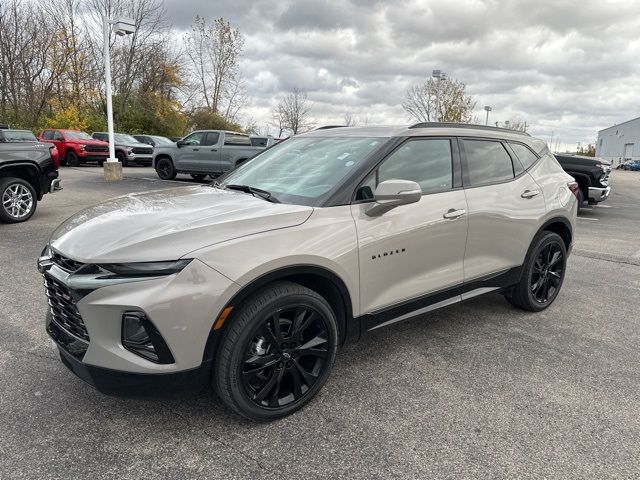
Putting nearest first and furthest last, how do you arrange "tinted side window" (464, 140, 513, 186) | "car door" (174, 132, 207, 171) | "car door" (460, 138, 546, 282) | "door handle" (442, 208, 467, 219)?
"door handle" (442, 208, 467, 219), "car door" (460, 138, 546, 282), "tinted side window" (464, 140, 513, 186), "car door" (174, 132, 207, 171)

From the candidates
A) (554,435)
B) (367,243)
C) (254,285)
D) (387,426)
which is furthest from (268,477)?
(554,435)

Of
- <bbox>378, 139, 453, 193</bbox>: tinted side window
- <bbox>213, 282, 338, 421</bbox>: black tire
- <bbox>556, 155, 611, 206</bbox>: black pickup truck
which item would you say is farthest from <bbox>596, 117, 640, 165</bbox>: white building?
<bbox>213, 282, 338, 421</bbox>: black tire

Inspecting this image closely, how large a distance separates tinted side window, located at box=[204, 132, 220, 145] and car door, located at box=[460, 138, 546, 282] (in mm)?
11895

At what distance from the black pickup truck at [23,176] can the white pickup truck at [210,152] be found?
20.9 feet

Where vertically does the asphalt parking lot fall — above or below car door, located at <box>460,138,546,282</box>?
below

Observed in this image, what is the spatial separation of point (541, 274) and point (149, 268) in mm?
3630

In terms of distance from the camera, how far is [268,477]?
2.14 meters

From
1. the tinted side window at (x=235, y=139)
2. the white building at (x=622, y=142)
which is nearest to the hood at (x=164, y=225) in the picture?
the tinted side window at (x=235, y=139)

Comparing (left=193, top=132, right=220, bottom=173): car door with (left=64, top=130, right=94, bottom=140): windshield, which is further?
(left=64, top=130, right=94, bottom=140): windshield

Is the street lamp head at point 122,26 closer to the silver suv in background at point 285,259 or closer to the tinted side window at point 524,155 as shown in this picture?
the silver suv in background at point 285,259

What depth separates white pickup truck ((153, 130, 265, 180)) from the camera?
563 inches

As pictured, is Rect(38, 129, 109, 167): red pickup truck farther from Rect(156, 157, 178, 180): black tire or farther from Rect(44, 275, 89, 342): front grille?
Rect(44, 275, 89, 342): front grille

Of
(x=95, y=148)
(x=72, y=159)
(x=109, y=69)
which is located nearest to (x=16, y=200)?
(x=109, y=69)

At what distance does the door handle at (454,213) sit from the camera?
328 cm
